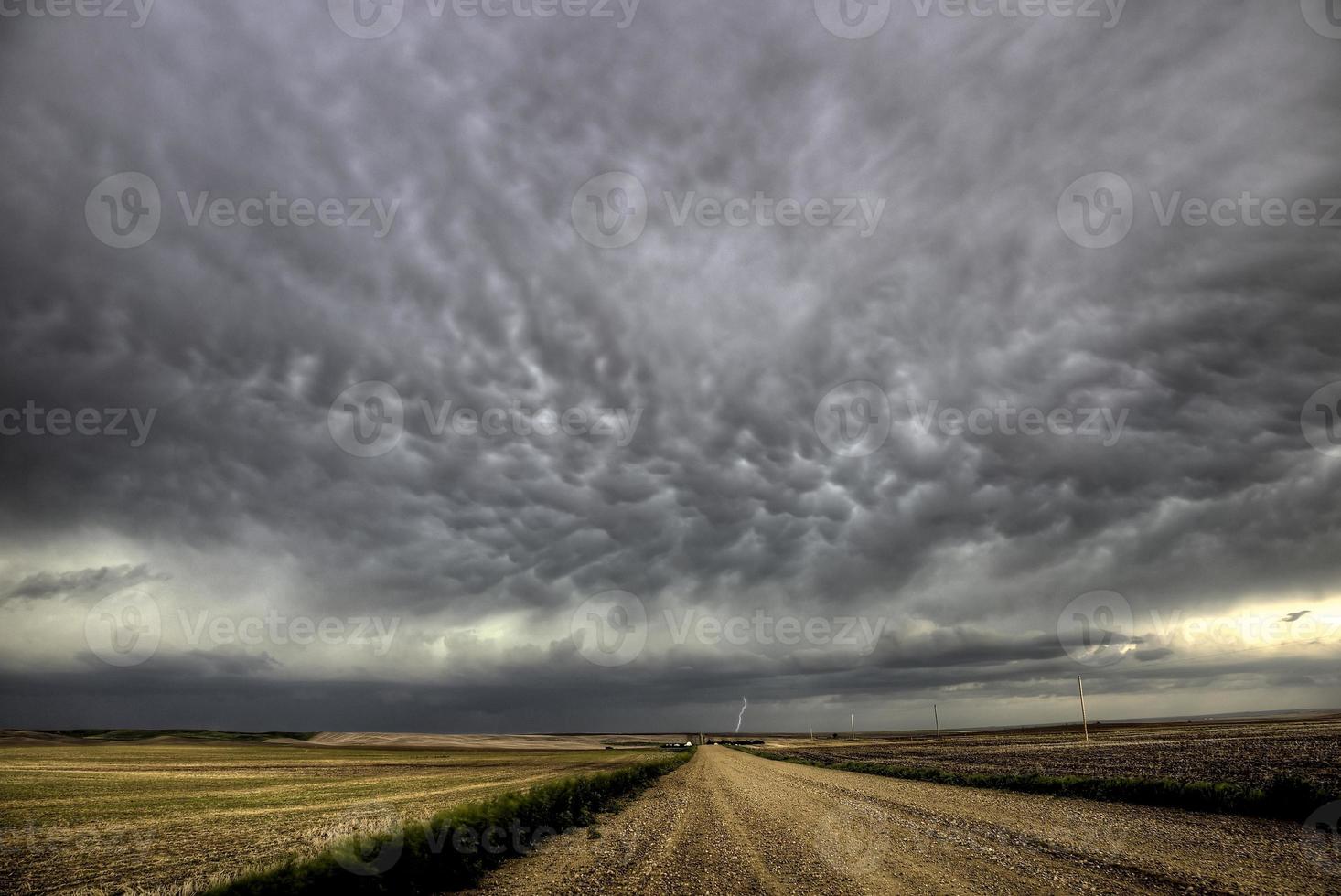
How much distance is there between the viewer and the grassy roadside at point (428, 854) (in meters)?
13.5

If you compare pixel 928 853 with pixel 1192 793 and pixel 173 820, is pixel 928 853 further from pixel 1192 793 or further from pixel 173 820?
pixel 173 820

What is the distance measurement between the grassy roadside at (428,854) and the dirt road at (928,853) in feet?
3.28

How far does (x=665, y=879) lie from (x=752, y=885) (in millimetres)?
2423

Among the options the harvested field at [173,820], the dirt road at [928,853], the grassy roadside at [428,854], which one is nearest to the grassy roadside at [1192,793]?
the dirt road at [928,853]

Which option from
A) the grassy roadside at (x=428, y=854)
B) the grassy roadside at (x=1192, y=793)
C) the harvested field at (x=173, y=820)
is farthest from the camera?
the grassy roadside at (x=1192, y=793)

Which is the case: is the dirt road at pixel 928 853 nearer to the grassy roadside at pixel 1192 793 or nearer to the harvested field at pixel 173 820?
the grassy roadside at pixel 1192 793

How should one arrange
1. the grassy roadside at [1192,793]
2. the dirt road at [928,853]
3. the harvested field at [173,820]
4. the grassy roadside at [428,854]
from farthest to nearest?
the grassy roadside at [1192,793], the harvested field at [173,820], the dirt road at [928,853], the grassy roadside at [428,854]

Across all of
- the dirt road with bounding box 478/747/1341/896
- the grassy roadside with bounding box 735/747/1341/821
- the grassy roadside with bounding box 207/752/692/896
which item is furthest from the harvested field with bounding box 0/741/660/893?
the grassy roadside with bounding box 735/747/1341/821

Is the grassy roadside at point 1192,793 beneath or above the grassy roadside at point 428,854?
beneath

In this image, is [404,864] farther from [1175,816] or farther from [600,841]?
[1175,816]

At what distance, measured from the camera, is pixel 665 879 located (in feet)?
56.0

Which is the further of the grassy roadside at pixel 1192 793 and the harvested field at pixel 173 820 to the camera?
the grassy roadside at pixel 1192 793

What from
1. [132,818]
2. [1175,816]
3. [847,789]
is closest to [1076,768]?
[847,789]

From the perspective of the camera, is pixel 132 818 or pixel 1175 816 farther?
pixel 132 818
